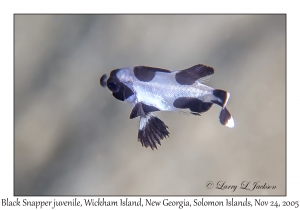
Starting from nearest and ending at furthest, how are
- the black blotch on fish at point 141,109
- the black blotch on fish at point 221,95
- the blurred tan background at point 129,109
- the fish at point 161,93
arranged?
the black blotch on fish at point 221,95 → the fish at point 161,93 → the black blotch on fish at point 141,109 → the blurred tan background at point 129,109

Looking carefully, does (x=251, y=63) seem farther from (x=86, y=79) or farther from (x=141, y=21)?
(x=86, y=79)

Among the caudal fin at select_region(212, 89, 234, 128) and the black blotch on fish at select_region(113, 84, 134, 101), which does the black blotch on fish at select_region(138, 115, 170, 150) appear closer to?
the black blotch on fish at select_region(113, 84, 134, 101)

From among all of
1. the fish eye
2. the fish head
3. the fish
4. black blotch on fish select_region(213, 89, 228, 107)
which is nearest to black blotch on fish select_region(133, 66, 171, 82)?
the fish

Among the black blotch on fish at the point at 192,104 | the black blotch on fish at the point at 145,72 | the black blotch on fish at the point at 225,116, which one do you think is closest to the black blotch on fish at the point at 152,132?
the black blotch on fish at the point at 192,104

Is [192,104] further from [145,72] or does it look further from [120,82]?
[120,82]

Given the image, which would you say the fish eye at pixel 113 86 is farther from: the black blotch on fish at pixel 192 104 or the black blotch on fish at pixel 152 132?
→ the black blotch on fish at pixel 192 104

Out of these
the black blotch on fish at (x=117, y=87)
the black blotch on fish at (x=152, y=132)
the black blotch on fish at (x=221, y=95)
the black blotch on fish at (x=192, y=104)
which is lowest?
the black blotch on fish at (x=152, y=132)

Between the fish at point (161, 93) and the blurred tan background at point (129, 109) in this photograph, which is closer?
the fish at point (161, 93)

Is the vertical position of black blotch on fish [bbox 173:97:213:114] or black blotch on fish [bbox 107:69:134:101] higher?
black blotch on fish [bbox 107:69:134:101]

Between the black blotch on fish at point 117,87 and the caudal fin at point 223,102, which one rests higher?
the black blotch on fish at point 117,87
